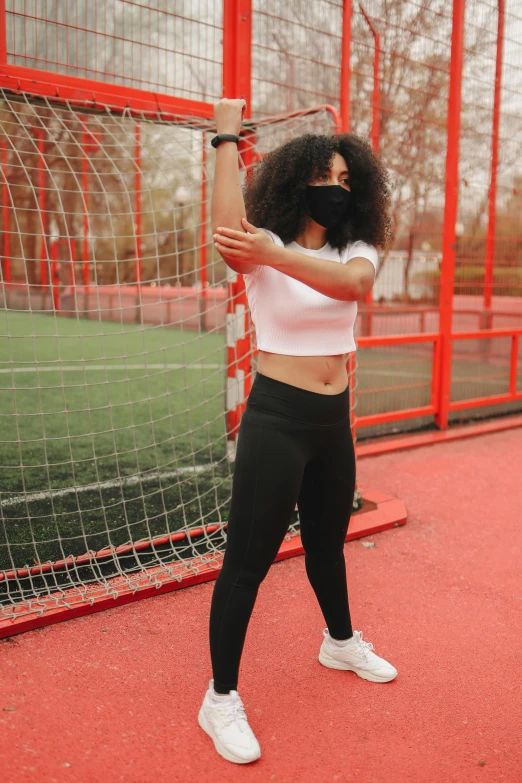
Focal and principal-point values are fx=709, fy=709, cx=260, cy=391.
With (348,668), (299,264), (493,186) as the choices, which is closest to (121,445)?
(348,668)

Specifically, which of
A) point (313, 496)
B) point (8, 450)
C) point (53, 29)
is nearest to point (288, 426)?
point (313, 496)

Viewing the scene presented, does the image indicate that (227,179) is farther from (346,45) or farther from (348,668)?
(346,45)

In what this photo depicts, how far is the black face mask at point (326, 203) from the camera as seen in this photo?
2.08 meters

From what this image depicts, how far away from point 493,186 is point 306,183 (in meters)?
5.38

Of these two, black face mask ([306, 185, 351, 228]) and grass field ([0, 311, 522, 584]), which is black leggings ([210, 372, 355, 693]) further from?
grass field ([0, 311, 522, 584])

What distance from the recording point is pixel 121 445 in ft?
18.4

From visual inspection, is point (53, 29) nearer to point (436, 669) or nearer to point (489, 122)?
point (436, 669)

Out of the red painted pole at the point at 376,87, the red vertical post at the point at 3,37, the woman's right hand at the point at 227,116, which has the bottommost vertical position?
the woman's right hand at the point at 227,116

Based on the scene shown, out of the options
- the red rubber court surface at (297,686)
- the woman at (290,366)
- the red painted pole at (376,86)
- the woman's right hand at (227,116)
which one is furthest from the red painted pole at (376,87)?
the woman's right hand at (227,116)

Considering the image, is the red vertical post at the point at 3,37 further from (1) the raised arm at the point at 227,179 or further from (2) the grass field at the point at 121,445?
(1) the raised arm at the point at 227,179

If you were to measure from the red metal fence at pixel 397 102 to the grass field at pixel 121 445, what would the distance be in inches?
2.3

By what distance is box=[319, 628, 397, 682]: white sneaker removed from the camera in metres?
2.47

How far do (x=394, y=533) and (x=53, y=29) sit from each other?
3.26 m

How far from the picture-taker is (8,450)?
5.36 meters
